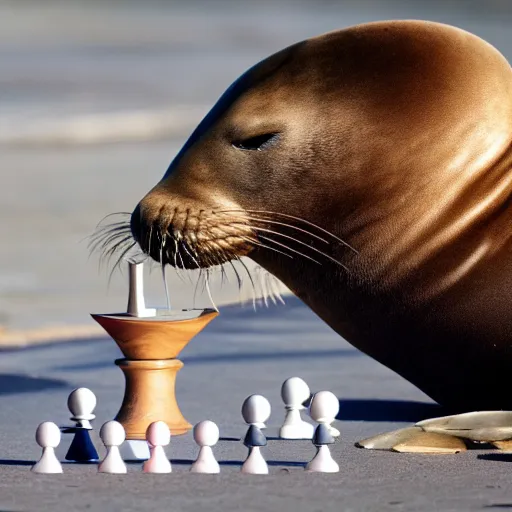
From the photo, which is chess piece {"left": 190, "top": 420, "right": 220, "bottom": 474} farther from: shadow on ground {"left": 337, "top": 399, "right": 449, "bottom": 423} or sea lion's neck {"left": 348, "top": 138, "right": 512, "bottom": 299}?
shadow on ground {"left": 337, "top": 399, "right": 449, "bottom": 423}

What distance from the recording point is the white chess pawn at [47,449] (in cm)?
257

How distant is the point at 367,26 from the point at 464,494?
1.24 m

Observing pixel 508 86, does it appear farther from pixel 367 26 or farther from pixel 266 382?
pixel 266 382

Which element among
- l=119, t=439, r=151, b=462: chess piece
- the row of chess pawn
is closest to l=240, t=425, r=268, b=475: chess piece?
the row of chess pawn

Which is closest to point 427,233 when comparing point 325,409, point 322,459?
point 325,409

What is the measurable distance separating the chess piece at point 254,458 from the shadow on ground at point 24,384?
52.4 inches

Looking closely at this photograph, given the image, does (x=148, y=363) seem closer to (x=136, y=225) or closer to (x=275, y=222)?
(x=136, y=225)

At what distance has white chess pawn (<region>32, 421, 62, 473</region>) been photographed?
8.44 ft

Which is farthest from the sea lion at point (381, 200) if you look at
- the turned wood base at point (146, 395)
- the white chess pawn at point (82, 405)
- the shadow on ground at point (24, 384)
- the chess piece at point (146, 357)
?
the shadow on ground at point (24, 384)

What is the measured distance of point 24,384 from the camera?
3.95 metres

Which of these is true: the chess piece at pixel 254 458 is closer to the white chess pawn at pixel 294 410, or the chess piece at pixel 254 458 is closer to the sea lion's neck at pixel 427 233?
the white chess pawn at pixel 294 410

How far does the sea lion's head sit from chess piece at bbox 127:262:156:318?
6cm

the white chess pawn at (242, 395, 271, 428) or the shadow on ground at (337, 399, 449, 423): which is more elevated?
the white chess pawn at (242, 395, 271, 428)

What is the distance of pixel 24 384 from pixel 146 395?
972 millimetres
